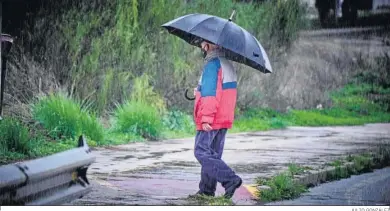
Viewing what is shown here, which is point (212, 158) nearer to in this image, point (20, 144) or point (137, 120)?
point (20, 144)

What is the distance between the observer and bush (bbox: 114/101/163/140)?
902 cm

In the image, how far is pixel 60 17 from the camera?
334 inches

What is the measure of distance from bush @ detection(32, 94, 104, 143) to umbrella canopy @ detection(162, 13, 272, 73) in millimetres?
1684

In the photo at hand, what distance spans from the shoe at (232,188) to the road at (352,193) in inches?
15.6

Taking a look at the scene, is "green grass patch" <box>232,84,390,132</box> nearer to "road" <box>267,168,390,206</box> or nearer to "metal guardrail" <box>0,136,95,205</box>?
"road" <box>267,168,390,206</box>

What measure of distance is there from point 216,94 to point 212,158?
17.9 inches

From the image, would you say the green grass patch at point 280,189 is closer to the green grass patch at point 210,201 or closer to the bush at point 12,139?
the green grass patch at point 210,201

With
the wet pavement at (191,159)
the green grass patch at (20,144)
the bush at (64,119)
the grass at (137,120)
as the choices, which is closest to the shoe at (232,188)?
the wet pavement at (191,159)

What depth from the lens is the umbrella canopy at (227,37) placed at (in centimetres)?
687

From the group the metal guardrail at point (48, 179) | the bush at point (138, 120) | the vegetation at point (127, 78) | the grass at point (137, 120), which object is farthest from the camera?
the bush at point (138, 120)

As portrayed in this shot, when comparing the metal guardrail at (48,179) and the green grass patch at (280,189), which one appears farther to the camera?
the green grass patch at (280,189)

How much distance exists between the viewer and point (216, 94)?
22.1 ft
